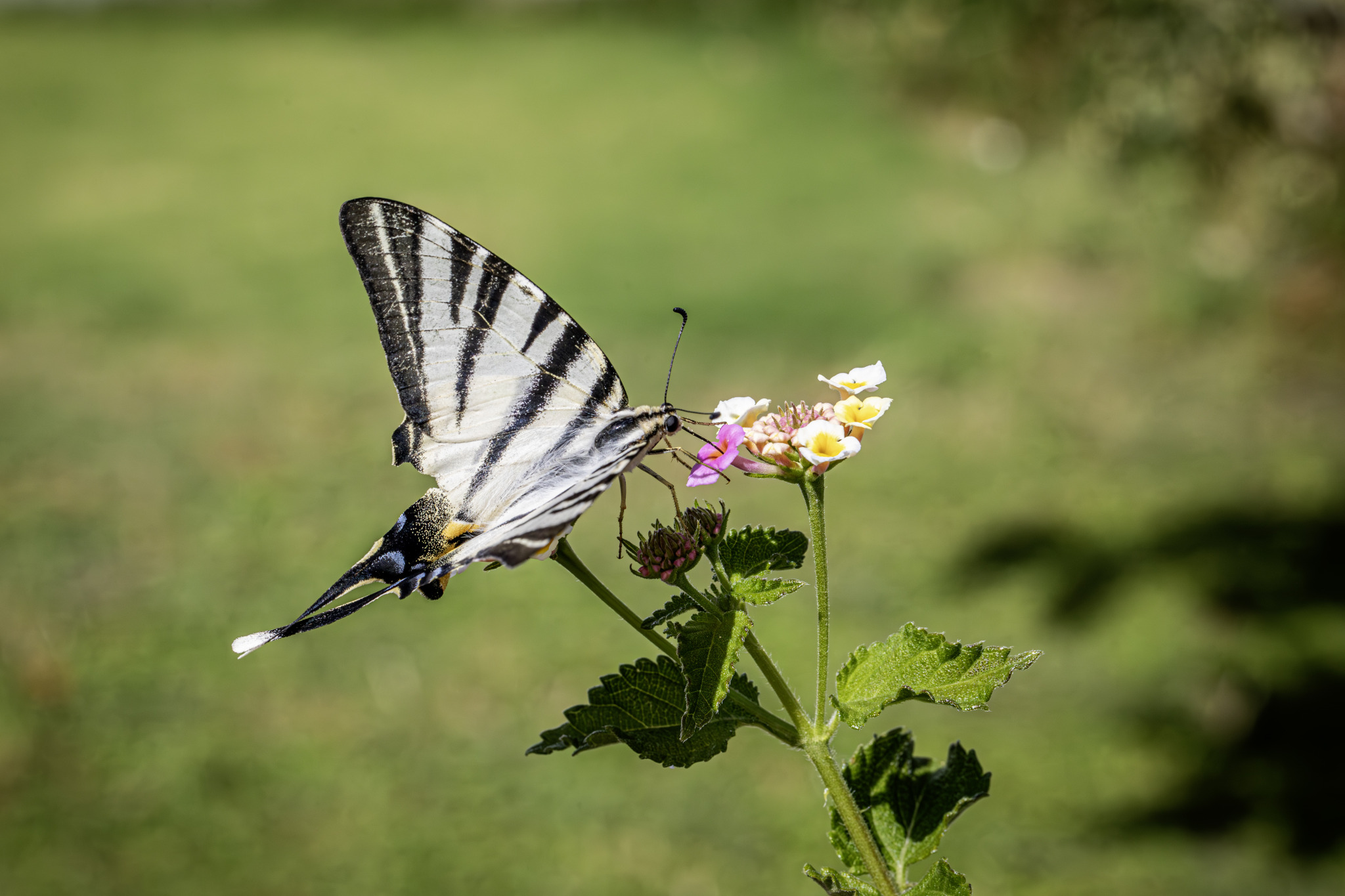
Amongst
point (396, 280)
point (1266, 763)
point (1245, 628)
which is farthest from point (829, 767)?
point (1245, 628)

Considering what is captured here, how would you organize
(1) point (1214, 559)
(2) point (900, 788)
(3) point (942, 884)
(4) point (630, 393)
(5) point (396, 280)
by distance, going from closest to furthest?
1. (3) point (942, 884)
2. (2) point (900, 788)
3. (5) point (396, 280)
4. (1) point (1214, 559)
5. (4) point (630, 393)

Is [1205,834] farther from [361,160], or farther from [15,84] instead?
[15,84]

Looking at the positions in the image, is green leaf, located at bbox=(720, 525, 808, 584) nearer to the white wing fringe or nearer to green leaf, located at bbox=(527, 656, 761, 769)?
green leaf, located at bbox=(527, 656, 761, 769)

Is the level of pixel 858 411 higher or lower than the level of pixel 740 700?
higher

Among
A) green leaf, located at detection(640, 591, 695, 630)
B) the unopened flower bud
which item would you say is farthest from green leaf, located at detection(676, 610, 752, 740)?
the unopened flower bud

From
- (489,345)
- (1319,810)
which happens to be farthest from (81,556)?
(1319,810)

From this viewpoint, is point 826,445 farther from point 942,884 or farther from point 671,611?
point 942,884
